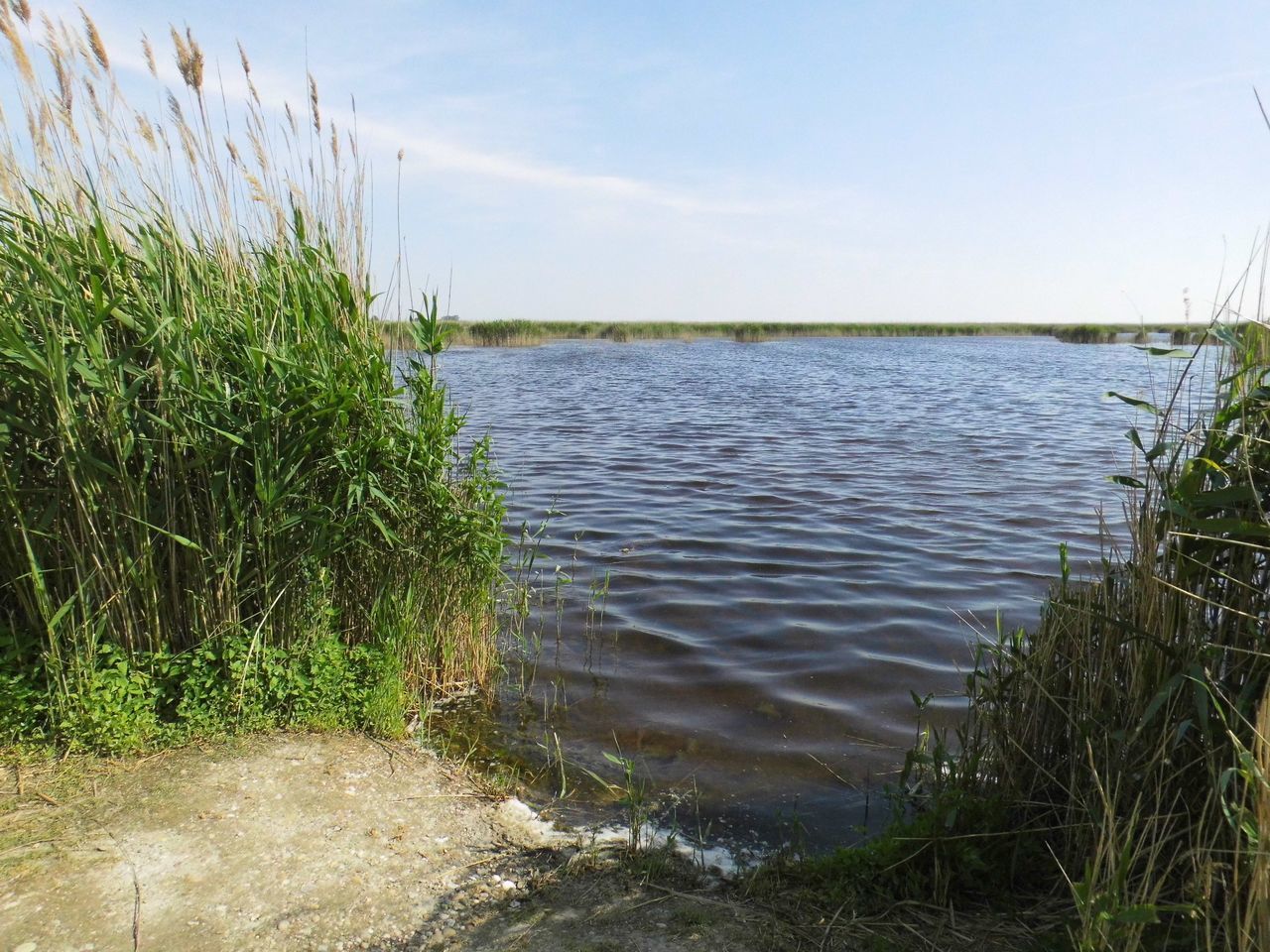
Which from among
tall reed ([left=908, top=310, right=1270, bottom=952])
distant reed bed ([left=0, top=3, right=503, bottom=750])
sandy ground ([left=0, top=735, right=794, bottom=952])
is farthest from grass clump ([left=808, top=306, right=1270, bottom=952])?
distant reed bed ([left=0, top=3, right=503, bottom=750])

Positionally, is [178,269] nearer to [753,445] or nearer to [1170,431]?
[1170,431]

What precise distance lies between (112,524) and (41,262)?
3.80 feet

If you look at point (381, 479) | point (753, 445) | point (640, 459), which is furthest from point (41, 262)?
point (753, 445)

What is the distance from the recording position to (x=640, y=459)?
13625 mm

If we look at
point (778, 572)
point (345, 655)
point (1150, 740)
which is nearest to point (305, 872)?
point (345, 655)

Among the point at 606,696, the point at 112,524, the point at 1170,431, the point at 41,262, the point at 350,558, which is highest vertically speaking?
the point at 41,262

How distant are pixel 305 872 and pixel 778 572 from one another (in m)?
5.63

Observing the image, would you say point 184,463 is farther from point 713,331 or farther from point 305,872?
point 713,331

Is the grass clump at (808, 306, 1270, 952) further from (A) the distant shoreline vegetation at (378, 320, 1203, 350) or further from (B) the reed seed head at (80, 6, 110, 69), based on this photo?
(A) the distant shoreline vegetation at (378, 320, 1203, 350)

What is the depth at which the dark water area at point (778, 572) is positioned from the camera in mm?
4992

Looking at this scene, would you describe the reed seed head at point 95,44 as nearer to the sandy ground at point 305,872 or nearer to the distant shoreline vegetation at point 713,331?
the sandy ground at point 305,872

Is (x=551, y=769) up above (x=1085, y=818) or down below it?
below

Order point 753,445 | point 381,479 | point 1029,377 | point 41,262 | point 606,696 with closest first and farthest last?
1. point 41,262
2. point 381,479
3. point 606,696
4. point 753,445
5. point 1029,377

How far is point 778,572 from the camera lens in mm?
8117
